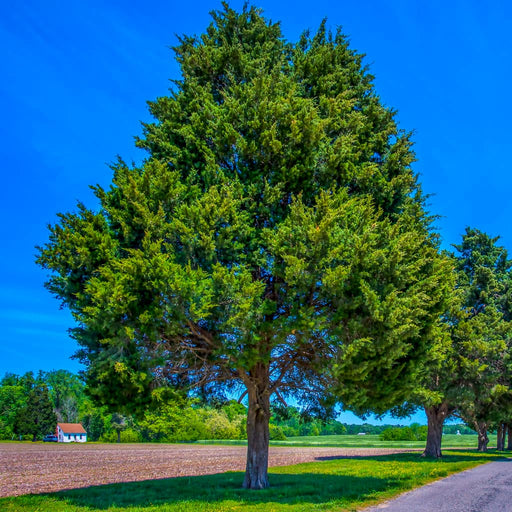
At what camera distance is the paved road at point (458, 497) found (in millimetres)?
11383

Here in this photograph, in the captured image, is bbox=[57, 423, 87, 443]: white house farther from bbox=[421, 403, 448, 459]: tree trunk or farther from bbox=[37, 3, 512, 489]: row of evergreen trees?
bbox=[37, 3, 512, 489]: row of evergreen trees

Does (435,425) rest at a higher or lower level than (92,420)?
higher

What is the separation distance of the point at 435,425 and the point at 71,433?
78.9 metres

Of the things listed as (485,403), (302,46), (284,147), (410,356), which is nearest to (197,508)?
(410,356)

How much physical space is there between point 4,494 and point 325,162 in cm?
1587

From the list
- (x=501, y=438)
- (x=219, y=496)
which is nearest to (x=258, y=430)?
(x=219, y=496)

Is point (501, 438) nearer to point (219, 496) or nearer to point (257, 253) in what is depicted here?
point (219, 496)

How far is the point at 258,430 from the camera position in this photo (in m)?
15.6

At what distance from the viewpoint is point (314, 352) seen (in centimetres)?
1454

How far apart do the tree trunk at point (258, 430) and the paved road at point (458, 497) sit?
451cm

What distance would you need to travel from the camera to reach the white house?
90.4 m

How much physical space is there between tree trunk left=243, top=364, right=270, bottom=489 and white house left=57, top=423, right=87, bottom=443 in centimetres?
8696

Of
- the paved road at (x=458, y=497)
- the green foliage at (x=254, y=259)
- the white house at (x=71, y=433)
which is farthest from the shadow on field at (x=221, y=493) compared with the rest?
the white house at (x=71, y=433)

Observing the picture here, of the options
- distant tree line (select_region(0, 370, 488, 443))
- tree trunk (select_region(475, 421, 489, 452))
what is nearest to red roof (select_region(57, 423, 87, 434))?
distant tree line (select_region(0, 370, 488, 443))
